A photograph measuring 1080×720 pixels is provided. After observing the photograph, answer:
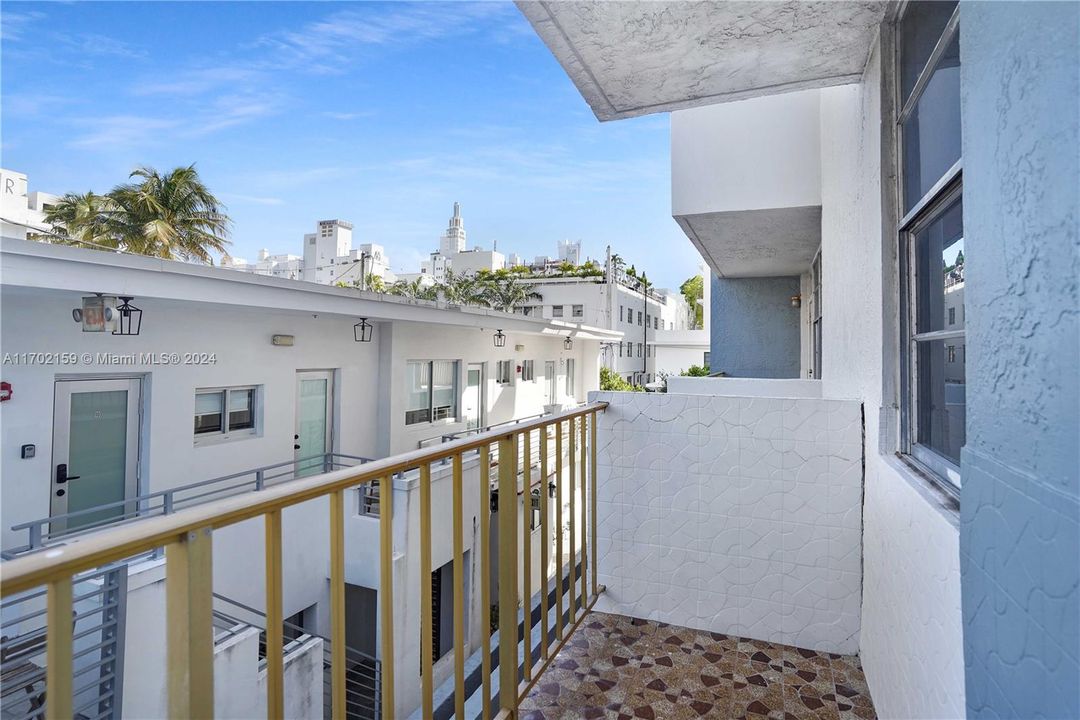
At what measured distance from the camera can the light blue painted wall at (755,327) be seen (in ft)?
24.1

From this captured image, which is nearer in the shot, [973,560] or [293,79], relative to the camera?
[973,560]

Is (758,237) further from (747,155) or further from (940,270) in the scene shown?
(940,270)

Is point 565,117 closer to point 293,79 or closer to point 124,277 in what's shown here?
point 293,79

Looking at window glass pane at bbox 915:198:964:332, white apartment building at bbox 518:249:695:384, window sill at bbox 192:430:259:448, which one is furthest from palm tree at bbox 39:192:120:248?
window glass pane at bbox 915:198:964:332

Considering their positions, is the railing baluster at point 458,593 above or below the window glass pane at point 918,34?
below

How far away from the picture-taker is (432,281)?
Answer: 118 feet

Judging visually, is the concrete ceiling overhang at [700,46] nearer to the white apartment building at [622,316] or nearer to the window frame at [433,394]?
the window frame at [433,394]

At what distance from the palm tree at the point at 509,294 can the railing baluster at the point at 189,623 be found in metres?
25.0

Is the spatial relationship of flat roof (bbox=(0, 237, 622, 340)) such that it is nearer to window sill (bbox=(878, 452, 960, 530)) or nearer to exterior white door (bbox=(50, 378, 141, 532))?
exterior white door (bbox=(50, 378, 141, 532))

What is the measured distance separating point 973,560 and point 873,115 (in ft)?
5.35

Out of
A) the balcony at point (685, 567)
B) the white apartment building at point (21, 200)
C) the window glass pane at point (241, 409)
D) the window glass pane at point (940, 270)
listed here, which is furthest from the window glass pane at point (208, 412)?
the white apartment building at point (21, 200)

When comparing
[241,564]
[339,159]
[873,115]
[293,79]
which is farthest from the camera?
[339,159]

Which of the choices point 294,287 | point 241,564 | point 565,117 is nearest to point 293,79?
point 565,117

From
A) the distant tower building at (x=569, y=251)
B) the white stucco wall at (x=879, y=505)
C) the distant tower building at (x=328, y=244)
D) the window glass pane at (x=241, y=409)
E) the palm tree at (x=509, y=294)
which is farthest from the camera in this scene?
the distant tower building at (x=569, y=251)
